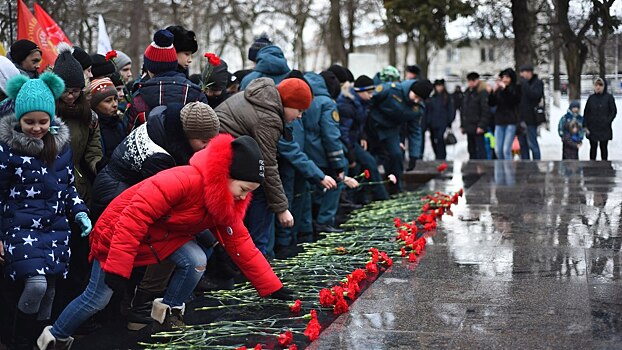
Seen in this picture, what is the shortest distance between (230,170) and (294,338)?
104 centimetres

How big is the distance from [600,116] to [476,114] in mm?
2450

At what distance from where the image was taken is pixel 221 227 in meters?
5.27

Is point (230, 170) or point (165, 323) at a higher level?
point (230, 170)

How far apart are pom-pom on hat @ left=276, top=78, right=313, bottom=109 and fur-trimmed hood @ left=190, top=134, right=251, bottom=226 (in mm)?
1974

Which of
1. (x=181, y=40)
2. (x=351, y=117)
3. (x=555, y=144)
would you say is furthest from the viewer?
(x=555, y=144)

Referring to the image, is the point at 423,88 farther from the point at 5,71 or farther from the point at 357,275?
the point at 5,71

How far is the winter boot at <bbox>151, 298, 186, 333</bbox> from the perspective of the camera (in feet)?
17.7

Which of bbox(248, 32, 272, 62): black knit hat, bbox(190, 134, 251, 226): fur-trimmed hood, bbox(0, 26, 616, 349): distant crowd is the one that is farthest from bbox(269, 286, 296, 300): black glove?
bbox(248, 32, 272, 62): black knit hat

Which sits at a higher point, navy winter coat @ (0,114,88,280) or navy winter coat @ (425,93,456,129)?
navy winter coat @ (425,93,456,129)

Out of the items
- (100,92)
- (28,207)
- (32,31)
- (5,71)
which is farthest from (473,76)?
(28,207)

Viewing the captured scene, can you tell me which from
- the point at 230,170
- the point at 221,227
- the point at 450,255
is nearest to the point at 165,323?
the point at 221,227

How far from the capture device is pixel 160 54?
6531 mm

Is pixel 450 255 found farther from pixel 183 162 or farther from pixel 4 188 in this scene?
pixel 4 188

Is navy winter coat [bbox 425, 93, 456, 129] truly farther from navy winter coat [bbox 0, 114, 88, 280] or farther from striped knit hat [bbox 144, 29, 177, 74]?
navy winter coat [bbox 0, 114, 88, 280]
